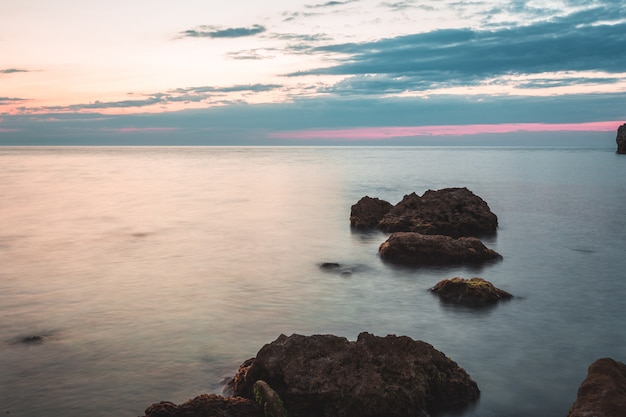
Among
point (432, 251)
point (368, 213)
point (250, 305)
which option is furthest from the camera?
point (368, 213)

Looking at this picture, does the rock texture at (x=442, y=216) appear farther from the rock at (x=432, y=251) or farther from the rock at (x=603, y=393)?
the rock at (x=603, y=393)

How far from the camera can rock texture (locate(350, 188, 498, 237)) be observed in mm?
23688

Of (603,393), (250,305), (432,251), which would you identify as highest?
(603,393)

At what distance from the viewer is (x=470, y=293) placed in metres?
14.6

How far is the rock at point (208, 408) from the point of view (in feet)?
25.0

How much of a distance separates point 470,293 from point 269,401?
7.99 metres

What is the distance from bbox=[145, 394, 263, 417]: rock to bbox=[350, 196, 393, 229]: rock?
19.4 m

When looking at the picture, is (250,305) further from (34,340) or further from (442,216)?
(442,216)

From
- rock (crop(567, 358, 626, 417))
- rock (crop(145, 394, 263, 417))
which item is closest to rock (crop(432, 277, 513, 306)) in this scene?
rock (crop(567, 358, 626, 417))

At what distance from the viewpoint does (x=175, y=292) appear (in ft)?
53.4

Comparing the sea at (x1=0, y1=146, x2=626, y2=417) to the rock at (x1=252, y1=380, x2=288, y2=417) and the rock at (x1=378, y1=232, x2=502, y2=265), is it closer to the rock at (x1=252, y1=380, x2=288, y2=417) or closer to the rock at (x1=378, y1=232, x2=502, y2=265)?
the rock at (x1=378, y1=232, x2=502, y2=265)

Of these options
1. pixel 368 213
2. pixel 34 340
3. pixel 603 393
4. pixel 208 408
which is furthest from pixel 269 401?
pixel 368 213

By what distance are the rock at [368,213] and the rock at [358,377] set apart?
700 inches

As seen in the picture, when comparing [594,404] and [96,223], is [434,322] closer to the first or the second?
[594,404]
